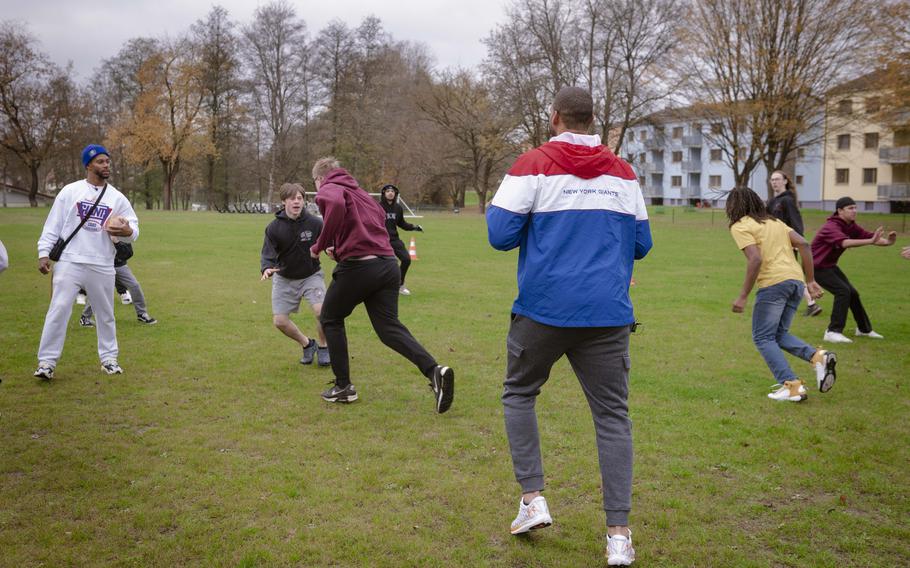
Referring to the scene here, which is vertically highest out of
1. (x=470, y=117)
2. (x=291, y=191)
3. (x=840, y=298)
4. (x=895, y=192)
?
(x=470, y=117)

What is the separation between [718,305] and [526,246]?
9580mm

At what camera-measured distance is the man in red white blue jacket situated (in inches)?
136

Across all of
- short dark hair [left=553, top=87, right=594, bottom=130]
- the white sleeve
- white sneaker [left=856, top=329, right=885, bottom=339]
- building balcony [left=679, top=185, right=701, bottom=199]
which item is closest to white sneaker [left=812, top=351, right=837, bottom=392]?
white sneaker [left=856, top=329, right=885, bottom=339]

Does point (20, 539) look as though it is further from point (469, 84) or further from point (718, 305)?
point (469, 84)

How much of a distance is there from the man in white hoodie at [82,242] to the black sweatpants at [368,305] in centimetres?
220

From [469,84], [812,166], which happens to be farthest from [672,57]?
[812,166]

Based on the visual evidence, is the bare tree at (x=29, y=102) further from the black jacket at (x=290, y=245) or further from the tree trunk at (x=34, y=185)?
the black jacket at (x=290, y=245)

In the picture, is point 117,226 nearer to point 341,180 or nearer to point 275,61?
point 341,180

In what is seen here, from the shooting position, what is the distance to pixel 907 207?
54812 millimetres

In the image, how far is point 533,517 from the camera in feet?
12.3

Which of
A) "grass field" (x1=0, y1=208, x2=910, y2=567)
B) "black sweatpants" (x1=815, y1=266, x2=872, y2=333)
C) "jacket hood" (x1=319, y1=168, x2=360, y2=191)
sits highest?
"jacket hood" (x1=319, y1=168, x2=360, y2=191)

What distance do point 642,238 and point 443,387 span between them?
8.91 ft

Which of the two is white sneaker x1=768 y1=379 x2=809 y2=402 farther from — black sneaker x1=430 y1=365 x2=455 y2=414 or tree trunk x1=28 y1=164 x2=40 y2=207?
tree trunk x1=28 y1=164 x2=40 y2=207

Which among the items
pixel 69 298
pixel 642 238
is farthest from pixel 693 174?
pixel 642 238
